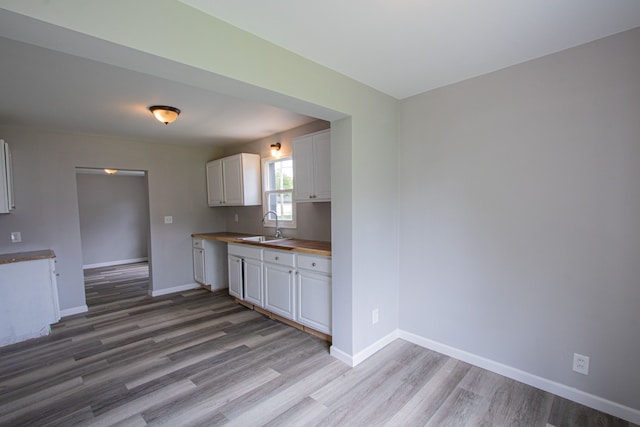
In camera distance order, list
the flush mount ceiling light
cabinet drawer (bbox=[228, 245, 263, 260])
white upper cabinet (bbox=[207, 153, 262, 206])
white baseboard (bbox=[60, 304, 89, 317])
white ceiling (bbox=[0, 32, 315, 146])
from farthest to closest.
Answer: white upper cabinet (bbox=[207, 153, 262, 206]), white baseboard (bbox=[60, 304, 89, 317]), cabinet drawer (bbox=[228, 245, 263, 260]), the flush mount ceiling light, white ceiling (bbox=[0, 32, 315, 146])

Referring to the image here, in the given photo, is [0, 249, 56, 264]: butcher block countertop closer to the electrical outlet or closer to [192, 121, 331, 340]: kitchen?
[192, 121, 331, 340]: kitchen

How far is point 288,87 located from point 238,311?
2999 millimetres

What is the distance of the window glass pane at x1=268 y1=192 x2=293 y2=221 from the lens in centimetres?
408

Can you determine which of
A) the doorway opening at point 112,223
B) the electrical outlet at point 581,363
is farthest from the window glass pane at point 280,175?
the doorway opening at point 112,223

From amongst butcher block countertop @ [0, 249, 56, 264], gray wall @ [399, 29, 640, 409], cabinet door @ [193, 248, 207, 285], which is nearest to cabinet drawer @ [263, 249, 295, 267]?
gray wall @ [399, 29, 640, 409]

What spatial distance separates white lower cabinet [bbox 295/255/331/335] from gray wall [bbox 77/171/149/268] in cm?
553

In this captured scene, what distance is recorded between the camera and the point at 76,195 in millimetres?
3914

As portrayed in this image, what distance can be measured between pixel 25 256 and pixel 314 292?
325cm

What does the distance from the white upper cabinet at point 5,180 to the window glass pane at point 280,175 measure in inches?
114

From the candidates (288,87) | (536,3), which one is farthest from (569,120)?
(288,87)

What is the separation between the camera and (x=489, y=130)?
2307 mm

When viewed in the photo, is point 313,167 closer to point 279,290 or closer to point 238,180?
point 279,290

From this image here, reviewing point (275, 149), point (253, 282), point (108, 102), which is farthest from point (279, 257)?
point (108, 102)

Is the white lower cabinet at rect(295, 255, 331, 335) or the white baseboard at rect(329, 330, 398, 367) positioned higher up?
the white lower cabinet at rect(295, 255, 331, 335)
